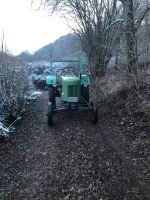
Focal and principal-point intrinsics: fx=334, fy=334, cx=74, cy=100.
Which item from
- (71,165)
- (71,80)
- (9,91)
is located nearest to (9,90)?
(9,91)

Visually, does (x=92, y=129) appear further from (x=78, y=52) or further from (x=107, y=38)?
(x=78, y=52)

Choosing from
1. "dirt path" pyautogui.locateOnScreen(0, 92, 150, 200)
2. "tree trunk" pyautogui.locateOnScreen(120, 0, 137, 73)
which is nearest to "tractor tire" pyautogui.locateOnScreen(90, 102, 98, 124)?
"dirt path" pyautogui.locateOnScreen(0, 92, 150, 200)

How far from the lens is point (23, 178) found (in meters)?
5.98

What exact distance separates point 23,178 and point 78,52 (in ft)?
50.4

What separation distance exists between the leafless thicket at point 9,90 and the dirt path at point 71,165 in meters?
1.35

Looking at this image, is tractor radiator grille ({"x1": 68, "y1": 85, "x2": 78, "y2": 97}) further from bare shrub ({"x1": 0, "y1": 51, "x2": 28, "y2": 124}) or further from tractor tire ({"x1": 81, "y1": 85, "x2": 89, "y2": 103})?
bare shrub ({"x1": 0, "y1": 51, "x2": 28, "y2": 124})

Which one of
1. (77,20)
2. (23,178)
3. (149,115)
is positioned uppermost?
(77,20)

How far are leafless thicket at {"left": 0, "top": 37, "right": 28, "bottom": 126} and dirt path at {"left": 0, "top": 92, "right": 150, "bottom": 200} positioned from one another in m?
1.35

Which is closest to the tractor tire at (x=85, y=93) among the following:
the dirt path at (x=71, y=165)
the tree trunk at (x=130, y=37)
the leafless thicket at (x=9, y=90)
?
the dirt path at (x=71, y=165)

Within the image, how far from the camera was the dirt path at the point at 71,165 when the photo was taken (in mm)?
5312

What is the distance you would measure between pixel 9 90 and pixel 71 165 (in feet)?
19.5

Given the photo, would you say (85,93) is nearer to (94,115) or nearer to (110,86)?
(94,115)

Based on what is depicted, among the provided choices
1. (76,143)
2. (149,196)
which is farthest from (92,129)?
(149,196)

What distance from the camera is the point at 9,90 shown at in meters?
11.7
